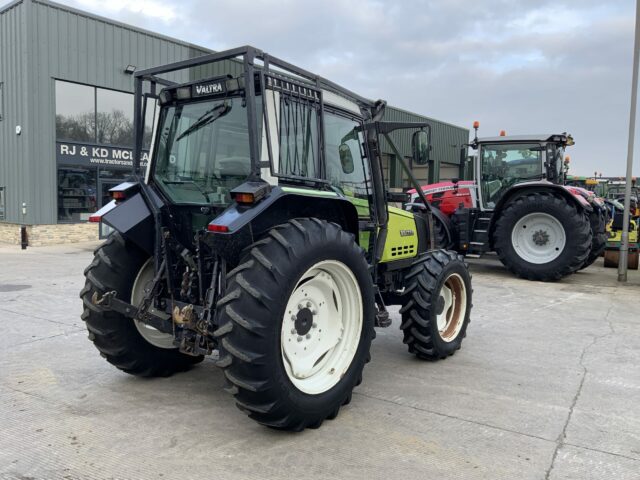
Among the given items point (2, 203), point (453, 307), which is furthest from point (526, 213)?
point (2, 203)

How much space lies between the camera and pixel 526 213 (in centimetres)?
1030

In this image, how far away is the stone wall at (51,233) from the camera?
15.1 m

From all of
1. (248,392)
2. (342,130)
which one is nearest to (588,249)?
(342,130)

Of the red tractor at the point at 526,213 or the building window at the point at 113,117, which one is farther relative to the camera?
the building window at the point at 113,117

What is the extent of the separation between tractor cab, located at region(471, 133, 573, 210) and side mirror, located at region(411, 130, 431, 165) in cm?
667

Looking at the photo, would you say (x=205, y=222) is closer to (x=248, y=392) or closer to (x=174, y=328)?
(x=174, y=328)

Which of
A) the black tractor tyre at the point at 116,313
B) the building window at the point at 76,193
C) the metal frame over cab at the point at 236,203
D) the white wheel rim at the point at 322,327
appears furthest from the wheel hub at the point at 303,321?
the building window at the point at 76,193

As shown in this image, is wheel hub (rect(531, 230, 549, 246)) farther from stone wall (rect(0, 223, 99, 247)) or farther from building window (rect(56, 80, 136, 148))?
stone wall (rect(0, 223, 99, 247))

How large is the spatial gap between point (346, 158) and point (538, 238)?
23.5ft

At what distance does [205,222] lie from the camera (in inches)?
152

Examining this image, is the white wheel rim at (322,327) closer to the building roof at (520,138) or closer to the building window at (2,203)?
the building roof at (520,138)

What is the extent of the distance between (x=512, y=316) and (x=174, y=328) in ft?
16.2

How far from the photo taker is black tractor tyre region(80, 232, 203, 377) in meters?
4.04

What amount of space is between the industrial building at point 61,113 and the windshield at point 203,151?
1079 centimetres
